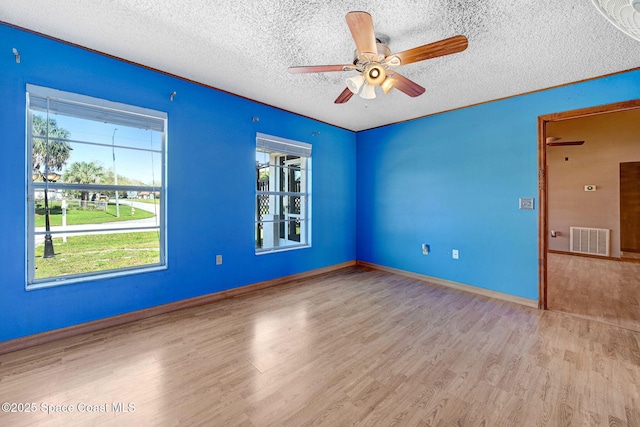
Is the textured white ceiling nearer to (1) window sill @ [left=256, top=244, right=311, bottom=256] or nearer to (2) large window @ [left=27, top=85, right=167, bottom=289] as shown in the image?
(2) large window @ [left=27, top=85, right=167, bottom=289]

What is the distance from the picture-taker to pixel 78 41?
230 centimetres

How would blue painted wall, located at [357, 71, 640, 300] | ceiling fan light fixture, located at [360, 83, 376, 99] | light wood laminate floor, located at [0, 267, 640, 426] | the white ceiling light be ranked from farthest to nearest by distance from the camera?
blue painted wall, located at [357, 71, 640, 300]
ceiling fan light fixture, located at [360, 83, 376, 99]
light wood laminate floor, located at [0, 267, 640, 426]
the white ceiling light

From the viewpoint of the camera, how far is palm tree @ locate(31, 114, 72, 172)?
2.26 m

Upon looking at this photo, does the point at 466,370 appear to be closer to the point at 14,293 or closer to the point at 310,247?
the point at 310,247

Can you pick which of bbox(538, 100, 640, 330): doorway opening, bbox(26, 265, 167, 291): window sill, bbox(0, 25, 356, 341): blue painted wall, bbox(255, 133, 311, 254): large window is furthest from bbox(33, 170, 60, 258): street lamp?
bbox(538, 100, 640, 330): doorway opening

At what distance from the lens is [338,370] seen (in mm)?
1935

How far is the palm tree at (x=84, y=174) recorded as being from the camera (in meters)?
2.40

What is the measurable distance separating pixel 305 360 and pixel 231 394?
59 cm

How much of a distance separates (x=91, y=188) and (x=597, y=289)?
621cm

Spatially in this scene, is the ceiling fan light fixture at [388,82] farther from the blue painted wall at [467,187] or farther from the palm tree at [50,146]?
the palm tree at [50,146]

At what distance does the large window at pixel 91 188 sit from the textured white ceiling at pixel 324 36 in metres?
0.61

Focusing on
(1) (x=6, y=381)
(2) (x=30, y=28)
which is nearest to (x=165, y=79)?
(2) (x=30, y=28)

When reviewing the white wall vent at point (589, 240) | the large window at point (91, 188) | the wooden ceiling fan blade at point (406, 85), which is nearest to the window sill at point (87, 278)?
the large window at point (91, 188)

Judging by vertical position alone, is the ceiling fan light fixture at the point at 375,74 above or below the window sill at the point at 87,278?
above
